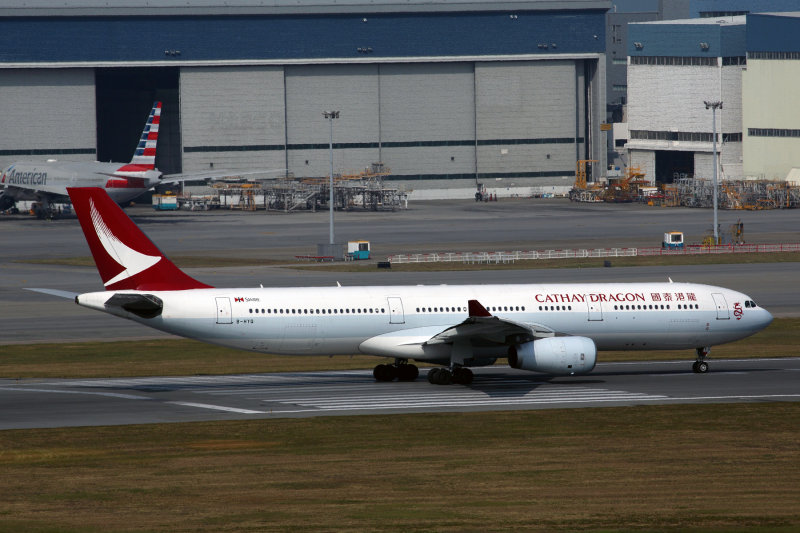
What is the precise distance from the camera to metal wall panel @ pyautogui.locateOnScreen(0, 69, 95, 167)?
6250 inches

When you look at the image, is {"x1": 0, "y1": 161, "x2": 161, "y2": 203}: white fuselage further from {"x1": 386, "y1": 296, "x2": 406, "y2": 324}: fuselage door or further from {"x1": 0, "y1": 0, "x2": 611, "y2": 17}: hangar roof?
{"x1": 386, "y1": 296, "x2": 406, "y2": 324}: fuselage door

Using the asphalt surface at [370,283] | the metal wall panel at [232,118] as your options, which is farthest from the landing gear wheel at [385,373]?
the metal wall panel at [232,118]

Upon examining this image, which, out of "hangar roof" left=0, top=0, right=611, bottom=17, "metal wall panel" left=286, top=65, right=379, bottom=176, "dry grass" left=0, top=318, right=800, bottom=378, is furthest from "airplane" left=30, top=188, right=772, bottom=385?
"metal wall panel" left=286, top=65, right=379, bottom=176

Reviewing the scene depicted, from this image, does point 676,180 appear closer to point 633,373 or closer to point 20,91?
point 20,91

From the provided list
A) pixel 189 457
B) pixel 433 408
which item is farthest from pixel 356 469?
pixel 433 408

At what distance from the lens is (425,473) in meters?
31.0

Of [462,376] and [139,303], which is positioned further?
[462,376]

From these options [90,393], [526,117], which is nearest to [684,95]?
[526,117]

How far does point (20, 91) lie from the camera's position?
521 ft

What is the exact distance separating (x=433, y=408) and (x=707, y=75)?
442 ft

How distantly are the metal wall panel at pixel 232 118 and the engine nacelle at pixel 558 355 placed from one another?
125393 mm

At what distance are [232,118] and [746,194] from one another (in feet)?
228

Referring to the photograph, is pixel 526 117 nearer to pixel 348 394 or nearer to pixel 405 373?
pixel 405 373

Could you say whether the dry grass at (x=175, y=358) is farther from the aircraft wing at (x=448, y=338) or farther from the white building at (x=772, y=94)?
the white building at (x=772, y=94)
